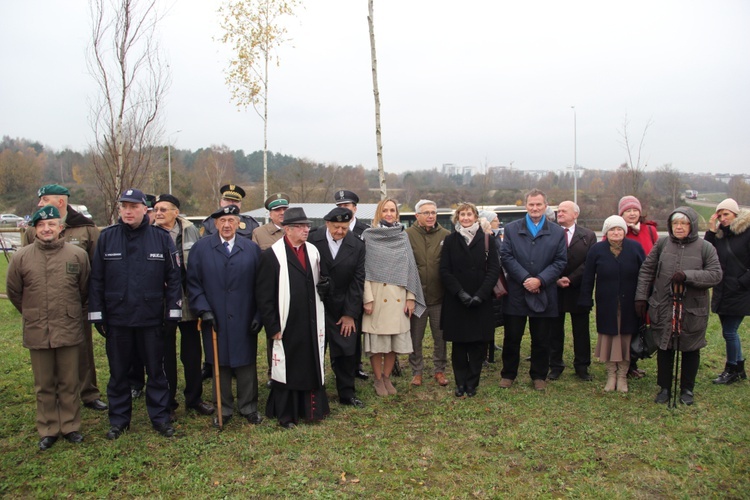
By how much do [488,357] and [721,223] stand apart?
10.3 ft

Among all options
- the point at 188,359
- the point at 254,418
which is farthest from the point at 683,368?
the point at 188,359

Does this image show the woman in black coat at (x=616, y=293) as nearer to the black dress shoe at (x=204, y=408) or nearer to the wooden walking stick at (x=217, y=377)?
the wooden walking stick at (x=217, y=377)

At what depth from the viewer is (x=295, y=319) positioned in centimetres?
516

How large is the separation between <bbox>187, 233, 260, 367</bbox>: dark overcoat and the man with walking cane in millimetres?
3946

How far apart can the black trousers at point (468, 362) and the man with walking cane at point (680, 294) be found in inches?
68.0

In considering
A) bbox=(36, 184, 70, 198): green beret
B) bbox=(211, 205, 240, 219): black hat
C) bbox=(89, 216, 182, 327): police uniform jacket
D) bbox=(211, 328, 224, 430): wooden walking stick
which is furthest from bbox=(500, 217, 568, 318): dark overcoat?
bbox=(36, 184, 70, 198): green beret

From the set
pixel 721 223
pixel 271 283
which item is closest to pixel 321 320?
pixel 271 283

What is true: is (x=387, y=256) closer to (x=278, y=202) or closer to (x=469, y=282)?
(x=469, y=282)

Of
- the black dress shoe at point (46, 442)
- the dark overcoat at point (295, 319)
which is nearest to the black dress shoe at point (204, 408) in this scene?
the dark overcoat at point (295, 319)

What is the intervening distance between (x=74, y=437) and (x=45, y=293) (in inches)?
48.3

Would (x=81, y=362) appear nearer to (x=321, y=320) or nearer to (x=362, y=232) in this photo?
(x=321, y=320)

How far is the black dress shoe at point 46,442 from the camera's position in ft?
15.0

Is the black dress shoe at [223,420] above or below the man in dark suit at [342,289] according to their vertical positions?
below

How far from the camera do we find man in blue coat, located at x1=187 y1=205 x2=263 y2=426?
5090 millimetres
